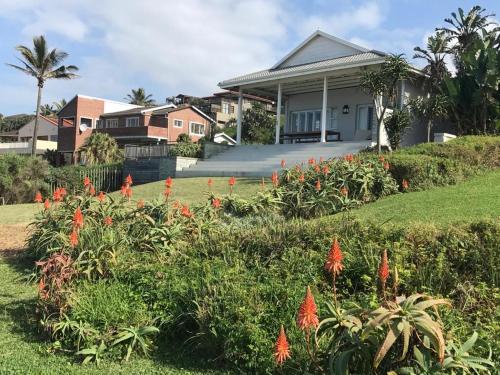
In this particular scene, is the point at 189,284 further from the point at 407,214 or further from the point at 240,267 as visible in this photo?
the point at 407,214

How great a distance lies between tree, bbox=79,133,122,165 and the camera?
35.2 m

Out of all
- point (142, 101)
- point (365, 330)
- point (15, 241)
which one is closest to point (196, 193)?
point (15, 241)

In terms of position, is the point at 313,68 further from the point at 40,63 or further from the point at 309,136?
the point at 40,63

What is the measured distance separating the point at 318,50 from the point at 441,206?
73.3ft

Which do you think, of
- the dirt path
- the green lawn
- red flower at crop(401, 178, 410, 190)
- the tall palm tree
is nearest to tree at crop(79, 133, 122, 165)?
the tall palm tree

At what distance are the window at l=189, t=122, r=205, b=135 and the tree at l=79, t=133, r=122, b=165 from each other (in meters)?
18.6

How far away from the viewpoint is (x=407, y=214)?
7430 millimetres

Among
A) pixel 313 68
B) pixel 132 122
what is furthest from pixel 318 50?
pixel 132 122

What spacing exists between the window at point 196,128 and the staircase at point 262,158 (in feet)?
95.2

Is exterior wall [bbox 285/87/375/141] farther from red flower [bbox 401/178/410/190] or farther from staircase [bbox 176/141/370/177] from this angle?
red flower [bbox 401/178/410/190]

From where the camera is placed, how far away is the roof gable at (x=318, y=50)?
27.4m

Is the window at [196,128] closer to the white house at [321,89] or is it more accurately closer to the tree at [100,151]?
the tree at [100,151]

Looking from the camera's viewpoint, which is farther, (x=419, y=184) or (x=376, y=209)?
(x=419, y=184)

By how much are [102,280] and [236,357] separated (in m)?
1.91
